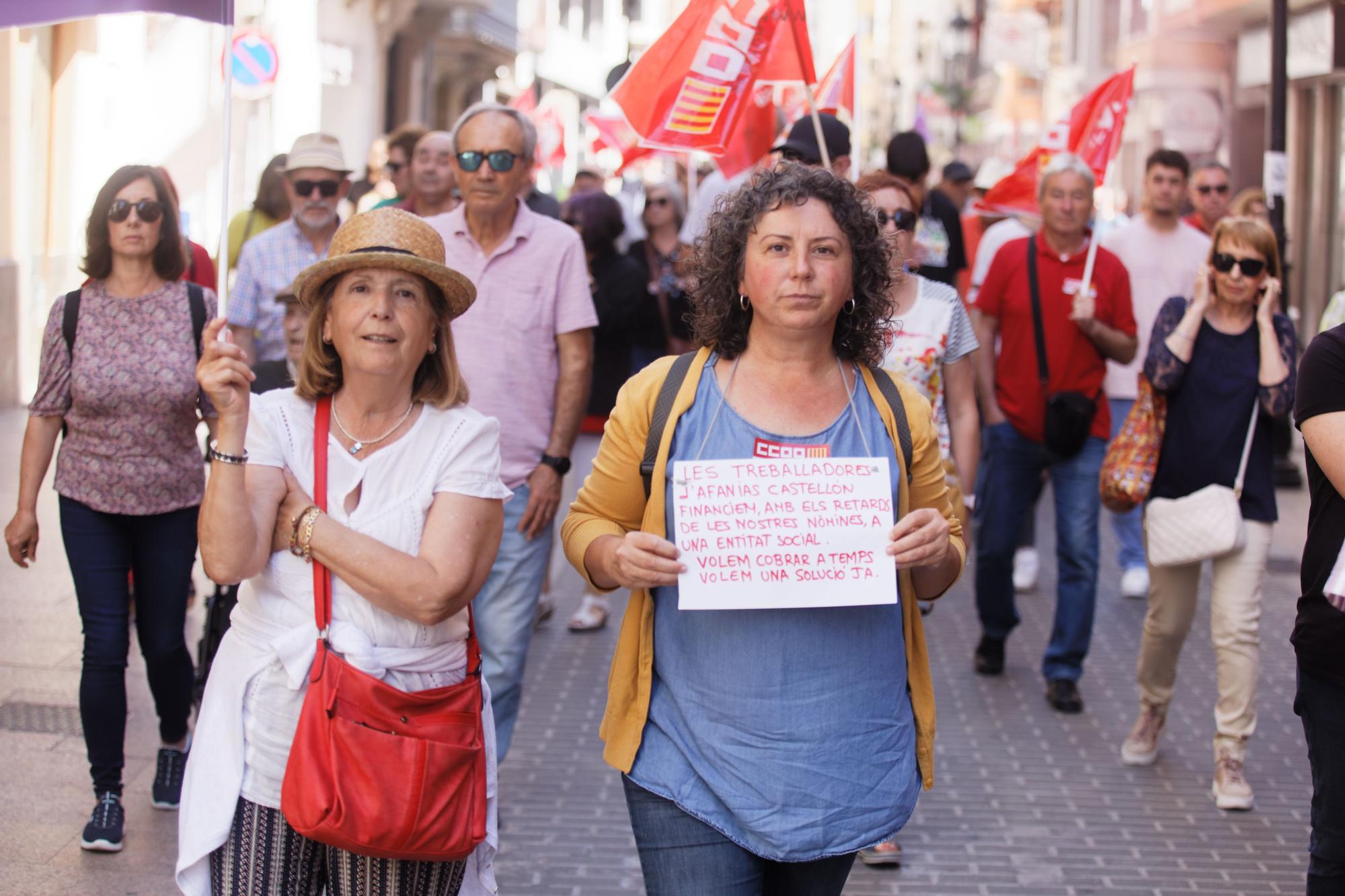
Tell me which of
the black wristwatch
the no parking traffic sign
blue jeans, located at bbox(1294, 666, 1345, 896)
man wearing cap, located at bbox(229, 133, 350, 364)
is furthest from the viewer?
the no parking traffic sign

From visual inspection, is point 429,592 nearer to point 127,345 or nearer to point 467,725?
point 467,725

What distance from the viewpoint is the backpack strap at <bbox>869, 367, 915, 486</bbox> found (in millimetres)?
3227

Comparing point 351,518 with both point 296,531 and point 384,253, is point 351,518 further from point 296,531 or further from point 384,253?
point 384,253

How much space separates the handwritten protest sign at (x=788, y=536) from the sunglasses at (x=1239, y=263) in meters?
3.39

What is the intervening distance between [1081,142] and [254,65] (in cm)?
791

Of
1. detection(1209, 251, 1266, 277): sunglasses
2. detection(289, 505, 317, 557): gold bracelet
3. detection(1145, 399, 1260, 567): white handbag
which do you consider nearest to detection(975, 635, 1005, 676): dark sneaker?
detection(1145, 399, 1260, 567): white handbag

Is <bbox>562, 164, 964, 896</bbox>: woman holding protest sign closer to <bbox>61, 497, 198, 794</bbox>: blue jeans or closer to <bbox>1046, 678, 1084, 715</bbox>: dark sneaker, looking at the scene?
<bbox>61, 497, 198, 794</bbox>: blue jeans

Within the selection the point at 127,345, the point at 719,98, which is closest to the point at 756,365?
the point at 127,345

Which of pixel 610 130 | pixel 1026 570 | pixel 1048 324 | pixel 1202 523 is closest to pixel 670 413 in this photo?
pixel 1202 523

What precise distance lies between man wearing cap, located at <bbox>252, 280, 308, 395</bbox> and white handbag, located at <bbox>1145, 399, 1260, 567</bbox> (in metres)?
3.07

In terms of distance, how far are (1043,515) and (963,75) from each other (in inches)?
2352

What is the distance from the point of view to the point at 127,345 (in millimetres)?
5105

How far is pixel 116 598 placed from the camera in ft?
16.7

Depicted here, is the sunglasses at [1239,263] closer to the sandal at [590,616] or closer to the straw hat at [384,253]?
the straw hat at [384,253]
